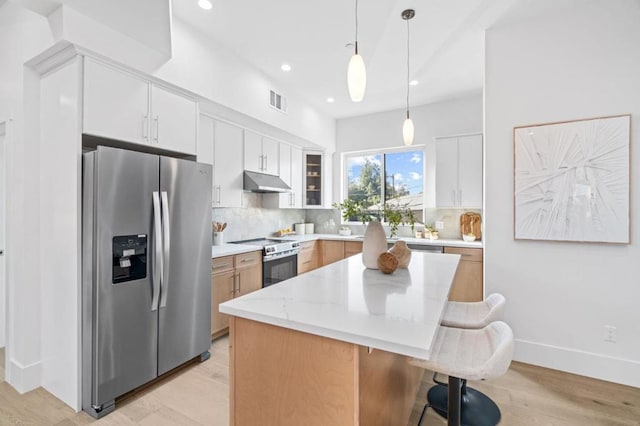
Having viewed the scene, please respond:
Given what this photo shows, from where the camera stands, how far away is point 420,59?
3.28m

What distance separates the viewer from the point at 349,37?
2.82 m

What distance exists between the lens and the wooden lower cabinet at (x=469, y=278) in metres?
3.60

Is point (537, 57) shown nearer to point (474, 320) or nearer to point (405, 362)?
point (474, 320)

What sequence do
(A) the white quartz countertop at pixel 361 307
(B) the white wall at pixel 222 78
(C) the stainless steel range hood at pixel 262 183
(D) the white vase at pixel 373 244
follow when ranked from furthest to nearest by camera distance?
(C) the stainless steel range hood at pixel 262 183 → (B) the white wall at pixel 222 78 → (D) the white vase at pixel 373 244 → (A) the white quartz countertop at pixel 361 307

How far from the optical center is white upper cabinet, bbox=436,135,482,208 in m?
4.00

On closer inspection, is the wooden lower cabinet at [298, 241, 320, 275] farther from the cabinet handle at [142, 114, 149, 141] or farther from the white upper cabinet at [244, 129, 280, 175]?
the cabinet handle at [142, 114, 149, 141]

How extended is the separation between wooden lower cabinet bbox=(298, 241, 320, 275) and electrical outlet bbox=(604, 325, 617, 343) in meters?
3.25

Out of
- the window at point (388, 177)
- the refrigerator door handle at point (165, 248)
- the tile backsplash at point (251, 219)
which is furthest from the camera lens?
the window at point (388, 177)

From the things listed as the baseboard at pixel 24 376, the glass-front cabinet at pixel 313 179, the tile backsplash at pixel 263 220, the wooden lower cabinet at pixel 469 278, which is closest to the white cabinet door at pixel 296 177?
the glass-front cabinet at pixel 313 179

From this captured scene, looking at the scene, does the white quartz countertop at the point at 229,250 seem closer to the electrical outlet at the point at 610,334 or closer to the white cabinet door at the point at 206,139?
the white cabinet door at the point at 206,139

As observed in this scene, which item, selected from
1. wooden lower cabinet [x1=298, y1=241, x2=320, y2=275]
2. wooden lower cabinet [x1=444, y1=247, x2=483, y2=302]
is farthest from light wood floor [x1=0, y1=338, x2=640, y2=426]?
wooden lower cabinet [x1=298, y1=241, x2=320, y2=275]

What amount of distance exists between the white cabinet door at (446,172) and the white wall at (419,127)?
0.28 metres

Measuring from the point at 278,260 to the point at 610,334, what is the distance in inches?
129

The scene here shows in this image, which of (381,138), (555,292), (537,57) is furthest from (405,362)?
(381,138)
